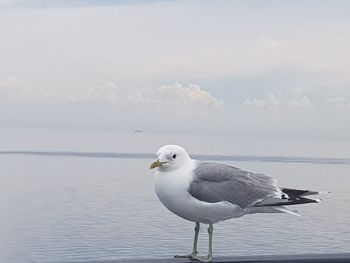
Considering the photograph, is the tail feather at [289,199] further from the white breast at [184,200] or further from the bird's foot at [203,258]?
the bird's foot at [203,258]

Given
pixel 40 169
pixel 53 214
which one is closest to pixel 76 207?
pixel 53 214

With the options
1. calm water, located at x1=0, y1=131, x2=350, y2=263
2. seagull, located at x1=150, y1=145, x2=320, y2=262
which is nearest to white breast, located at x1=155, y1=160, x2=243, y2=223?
seagull, located at x1=150, y1=145, x2=320, y2=262

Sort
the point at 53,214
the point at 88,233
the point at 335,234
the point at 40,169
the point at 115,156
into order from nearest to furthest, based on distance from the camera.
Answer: the point at 335,234
the point at 88,233
the point at 53,214
the point at 40,169
the point at 115,156

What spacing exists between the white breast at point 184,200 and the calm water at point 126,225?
2.65m

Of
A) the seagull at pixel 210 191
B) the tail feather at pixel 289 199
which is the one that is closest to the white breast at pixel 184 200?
the seagull at pixel 210 191

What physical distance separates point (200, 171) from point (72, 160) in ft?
84.7

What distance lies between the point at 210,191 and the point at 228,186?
67mm

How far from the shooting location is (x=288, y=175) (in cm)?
1728

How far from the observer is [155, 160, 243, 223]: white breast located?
6.09 ft

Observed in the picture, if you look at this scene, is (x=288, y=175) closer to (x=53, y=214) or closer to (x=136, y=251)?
(x=53, y=214)

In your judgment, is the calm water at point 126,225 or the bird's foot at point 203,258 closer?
the bird's foot at point 203,258

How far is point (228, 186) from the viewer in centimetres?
193

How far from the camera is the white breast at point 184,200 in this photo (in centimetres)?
186

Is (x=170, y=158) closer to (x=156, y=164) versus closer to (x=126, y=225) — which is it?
(x=156, y=164)
